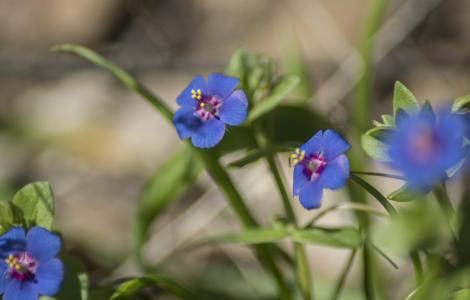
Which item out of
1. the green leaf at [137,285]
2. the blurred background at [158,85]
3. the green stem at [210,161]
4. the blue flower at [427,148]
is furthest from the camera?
the blurred background at [158,85]

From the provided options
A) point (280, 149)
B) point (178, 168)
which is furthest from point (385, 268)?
point (280, 149)

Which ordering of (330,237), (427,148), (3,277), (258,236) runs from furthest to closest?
1. (258,236)
2. (330,237)
3. (3,277)
4. (427,148)

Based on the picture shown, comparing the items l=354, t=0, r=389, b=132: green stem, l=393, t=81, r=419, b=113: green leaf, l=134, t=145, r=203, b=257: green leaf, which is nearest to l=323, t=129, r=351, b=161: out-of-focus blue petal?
l=393, t=81, r=419, b=113: green leaf

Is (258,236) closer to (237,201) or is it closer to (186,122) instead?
(237,201)

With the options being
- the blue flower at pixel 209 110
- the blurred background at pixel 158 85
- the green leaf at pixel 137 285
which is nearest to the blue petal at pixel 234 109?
the blue flower at pixel 209 110

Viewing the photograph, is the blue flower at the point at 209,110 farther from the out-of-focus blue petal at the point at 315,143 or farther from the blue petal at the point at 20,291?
the blue petal at the point at 20,291

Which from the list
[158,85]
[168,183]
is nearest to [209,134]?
[168,183]

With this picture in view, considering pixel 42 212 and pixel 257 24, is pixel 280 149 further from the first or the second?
pixel 257 24

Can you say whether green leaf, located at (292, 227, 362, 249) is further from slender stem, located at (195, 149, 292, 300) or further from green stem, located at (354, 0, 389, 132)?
green stem, located at (354, 0, 389, 132)
